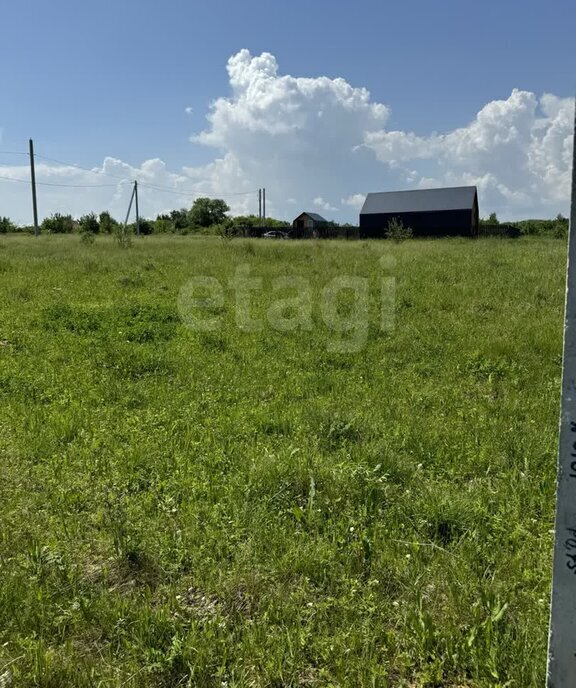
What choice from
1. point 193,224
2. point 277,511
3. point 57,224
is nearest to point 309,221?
point 193,224

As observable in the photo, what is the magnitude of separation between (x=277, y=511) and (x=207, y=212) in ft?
235

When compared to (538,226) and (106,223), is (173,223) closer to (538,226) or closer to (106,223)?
(106,223)

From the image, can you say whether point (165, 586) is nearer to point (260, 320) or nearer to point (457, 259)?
point (260, 320)

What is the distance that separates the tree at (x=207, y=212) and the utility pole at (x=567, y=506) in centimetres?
6691

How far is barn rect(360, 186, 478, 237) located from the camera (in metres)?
39.8

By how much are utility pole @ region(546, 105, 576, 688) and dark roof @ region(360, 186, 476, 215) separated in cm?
4205

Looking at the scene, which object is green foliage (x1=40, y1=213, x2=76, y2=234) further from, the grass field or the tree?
the grass field

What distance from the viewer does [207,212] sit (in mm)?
70875

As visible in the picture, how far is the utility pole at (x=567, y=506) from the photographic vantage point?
3.92 feet

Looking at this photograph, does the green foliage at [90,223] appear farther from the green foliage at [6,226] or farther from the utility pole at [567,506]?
the utility pole at [567,506]

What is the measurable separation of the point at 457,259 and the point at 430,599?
47.0 ft

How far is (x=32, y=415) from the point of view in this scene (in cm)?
440

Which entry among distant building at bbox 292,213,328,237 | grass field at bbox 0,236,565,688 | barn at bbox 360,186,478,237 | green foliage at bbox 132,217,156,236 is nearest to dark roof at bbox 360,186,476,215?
barn at bbox 360,186,478,237

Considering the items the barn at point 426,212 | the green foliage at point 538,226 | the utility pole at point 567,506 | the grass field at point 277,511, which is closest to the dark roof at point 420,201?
the barn at point 426,212
